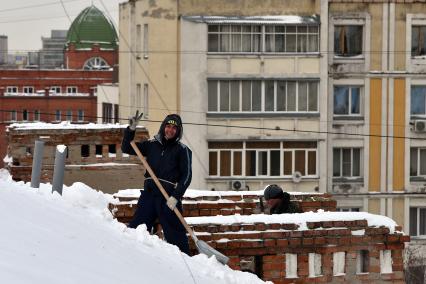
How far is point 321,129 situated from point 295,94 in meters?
1.60

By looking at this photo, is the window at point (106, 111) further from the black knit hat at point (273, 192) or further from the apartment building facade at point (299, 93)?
the black knit hat at point (273, 192)

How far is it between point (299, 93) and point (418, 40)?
4788 mm

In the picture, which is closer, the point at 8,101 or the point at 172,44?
the point at 172,44

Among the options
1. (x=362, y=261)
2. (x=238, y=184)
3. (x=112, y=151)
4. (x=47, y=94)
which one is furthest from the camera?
(x=47, y=94)

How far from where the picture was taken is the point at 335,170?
49281 mm

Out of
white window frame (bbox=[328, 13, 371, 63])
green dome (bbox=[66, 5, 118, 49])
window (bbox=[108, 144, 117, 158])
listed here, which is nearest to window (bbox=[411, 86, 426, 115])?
white window frame (bbox=[328, 13, 371, 63])

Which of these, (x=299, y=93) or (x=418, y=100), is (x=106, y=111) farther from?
(x=418, y=100)

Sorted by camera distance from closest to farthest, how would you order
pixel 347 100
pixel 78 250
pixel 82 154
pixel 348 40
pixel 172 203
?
pixel 78 250
pixel 172 203
pixel 82 154
pixel 348 40
pixel 347 100

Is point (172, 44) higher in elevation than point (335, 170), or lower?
higher

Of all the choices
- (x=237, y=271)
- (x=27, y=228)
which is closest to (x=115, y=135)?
(x=237, y=271)

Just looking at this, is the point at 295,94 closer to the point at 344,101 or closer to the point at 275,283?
the point at 344,101

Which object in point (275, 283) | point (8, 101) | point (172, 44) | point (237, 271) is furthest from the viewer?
point (8, 101)

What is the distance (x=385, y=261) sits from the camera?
37.3 ft

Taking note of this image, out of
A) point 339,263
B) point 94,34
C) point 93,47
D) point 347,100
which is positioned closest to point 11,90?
point 93,47
